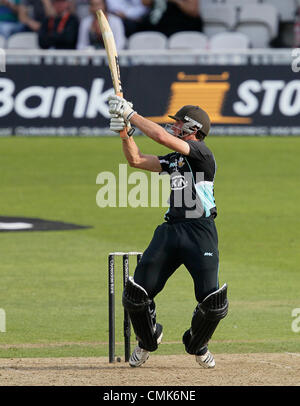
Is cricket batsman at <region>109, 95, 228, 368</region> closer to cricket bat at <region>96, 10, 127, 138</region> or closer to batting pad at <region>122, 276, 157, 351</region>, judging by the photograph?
batting pad at <region>122, 276, 157, 351</region>

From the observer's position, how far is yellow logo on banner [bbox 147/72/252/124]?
21312mm

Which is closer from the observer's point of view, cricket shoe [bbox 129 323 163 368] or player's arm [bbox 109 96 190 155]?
player's arm [bbox 109 96 190 155]

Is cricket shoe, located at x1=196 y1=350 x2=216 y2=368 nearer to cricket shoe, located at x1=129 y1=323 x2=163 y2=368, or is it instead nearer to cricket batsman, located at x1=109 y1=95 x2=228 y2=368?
cricket batsman, located at x1=109 y1=95 x2=228 y2=368

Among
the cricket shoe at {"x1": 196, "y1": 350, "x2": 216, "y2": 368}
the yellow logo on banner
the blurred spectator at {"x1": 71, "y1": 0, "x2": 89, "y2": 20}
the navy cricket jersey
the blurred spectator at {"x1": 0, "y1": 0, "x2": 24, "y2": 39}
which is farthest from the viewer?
the blurred spectator at {"x1": 71, "y1": 0, "x2": 89, "y2": 20}

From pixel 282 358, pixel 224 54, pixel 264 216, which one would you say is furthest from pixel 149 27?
pixel 282 358

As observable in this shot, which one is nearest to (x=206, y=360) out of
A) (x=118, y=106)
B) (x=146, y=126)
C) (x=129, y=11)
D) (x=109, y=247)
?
(x=146, y=126)

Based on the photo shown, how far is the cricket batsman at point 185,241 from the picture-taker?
24.6 ft

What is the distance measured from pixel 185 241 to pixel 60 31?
1656 cm

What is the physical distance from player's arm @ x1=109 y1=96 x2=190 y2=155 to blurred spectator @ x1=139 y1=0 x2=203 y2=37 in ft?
58.9

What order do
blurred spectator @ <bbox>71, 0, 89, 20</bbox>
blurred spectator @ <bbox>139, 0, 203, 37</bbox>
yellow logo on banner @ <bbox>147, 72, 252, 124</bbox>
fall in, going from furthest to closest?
1. blurred spectator @ <bbox>71, 0, 89, 20</bbox>
2. blurred spectator @ <bbox>139, 0, 203, 37</bbox>
3. yellow logo on banner @ <bbox>147, 72, 252, 124</bbox>

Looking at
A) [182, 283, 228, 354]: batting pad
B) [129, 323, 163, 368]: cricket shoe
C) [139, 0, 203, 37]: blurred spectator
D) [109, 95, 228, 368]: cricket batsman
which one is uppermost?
[109, 95, 228, 368]: cricket batsman

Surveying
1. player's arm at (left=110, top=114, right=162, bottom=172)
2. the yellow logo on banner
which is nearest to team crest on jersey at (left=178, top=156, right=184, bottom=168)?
player's arm at (left=110, top=114, right=162, bottom=172)

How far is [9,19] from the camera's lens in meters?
26.3

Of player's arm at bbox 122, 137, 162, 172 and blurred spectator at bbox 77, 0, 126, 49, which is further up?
player's arm at bbox 122, 137, 162, 172
